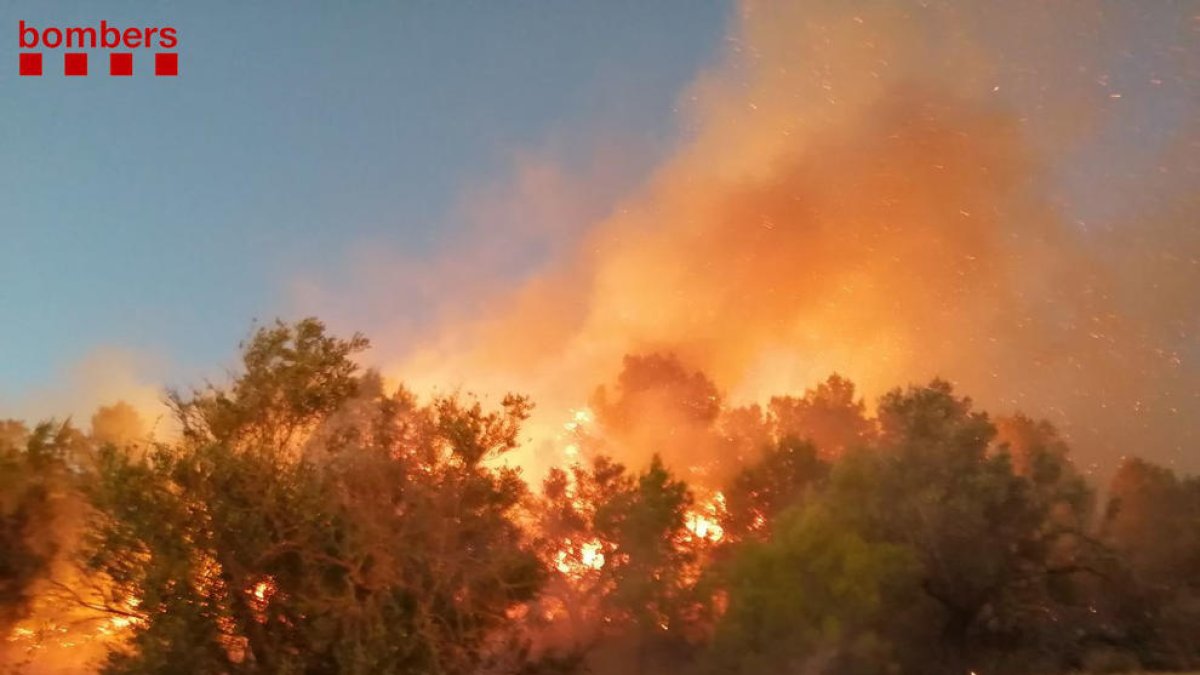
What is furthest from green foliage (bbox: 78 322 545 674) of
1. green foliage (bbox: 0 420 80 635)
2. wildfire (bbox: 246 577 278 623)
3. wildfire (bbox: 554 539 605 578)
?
wildfire (bbox: 554 539 605 578)

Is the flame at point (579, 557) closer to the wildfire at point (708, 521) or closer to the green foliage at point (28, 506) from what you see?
the wildfire at point (708, 521)

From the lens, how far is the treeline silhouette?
723 inches

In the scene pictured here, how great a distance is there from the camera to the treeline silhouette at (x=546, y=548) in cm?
1838

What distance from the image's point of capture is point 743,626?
91.4 ft

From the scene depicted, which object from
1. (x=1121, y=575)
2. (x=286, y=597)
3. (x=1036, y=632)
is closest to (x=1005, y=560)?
(x=1036, y=632)

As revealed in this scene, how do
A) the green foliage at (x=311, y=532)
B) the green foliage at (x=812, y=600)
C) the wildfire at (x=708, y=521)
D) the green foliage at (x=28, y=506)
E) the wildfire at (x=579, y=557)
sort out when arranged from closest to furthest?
the green foliage at (x=311, y=532) → the green foliage at (x=28, y=506) → the green foliage at (x=812, y=600) → the wildfire at (x=579, y=557) → the wildfire at (x=708, y=521)

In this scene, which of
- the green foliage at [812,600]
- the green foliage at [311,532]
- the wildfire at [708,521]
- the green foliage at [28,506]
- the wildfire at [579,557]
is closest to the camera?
the green foliage at [311,532]

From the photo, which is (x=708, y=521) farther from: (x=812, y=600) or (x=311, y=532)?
(x=311, y=532)

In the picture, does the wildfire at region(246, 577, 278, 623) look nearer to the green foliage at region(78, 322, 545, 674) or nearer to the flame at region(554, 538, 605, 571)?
the green foliage at region(78, 322, 545, 674)

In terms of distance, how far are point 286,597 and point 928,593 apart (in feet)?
66.1

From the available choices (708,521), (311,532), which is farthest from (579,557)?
(311,532)

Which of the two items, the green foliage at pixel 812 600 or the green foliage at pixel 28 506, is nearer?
the green foliage at pixel 28 506

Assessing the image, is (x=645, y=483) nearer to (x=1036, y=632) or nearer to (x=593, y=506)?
(x=593, y=506)

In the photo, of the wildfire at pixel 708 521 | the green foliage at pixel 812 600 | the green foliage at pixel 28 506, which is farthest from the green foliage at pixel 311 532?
the wildfire at pixel 708 521
